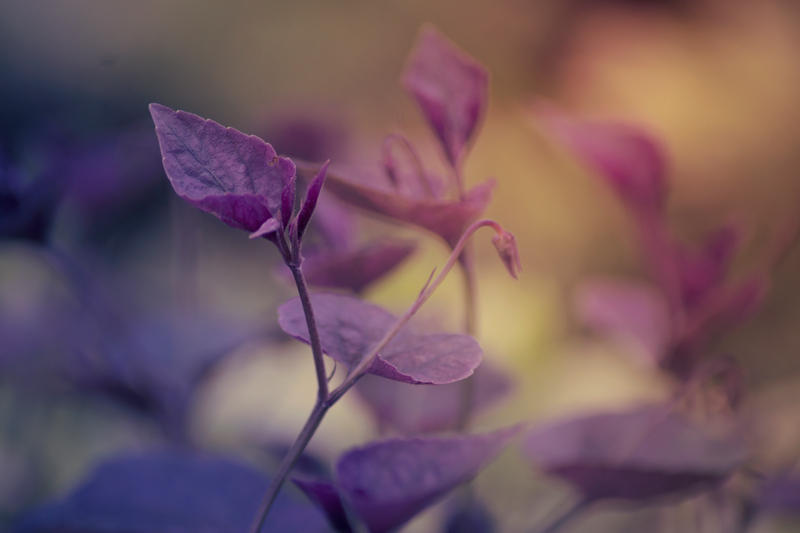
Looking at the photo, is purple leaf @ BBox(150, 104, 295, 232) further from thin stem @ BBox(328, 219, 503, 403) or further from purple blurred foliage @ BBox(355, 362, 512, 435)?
purple blurred foliage @ BBox(355, 362, 512, 435)

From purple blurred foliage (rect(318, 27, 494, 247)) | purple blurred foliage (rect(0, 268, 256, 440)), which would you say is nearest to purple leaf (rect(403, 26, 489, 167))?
purple blurred foliage (rect(318, 27, 494, 247))

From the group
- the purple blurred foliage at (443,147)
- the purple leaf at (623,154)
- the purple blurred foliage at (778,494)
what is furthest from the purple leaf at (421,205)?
the purple blurred foliage at (778,494)

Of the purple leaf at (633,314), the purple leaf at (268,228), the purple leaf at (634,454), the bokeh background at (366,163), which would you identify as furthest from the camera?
the bokeh background at (366,163)

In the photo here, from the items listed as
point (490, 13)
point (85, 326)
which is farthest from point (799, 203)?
point (490, 13)

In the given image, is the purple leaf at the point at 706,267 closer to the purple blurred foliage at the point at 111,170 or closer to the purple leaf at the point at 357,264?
the purple leaf at the point at 357,264

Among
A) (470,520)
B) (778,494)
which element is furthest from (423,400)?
(778,494)

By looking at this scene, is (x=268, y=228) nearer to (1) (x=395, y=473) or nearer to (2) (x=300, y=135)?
(1) (x=395, y=473)
